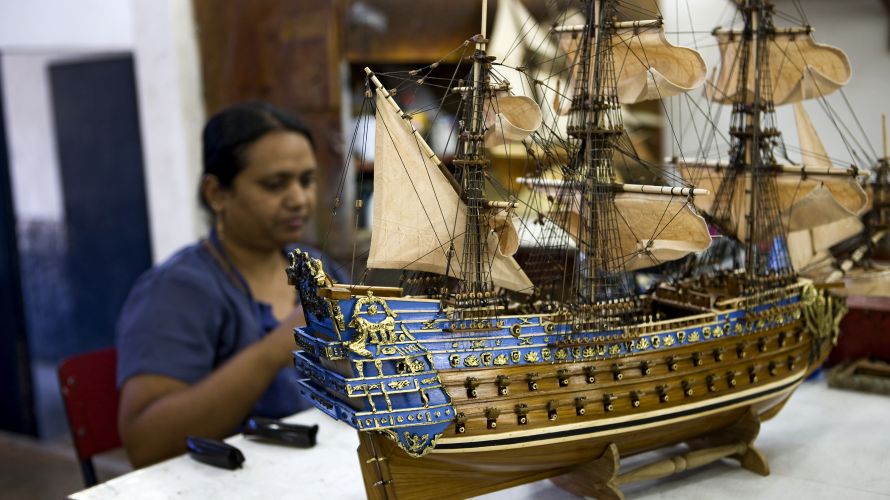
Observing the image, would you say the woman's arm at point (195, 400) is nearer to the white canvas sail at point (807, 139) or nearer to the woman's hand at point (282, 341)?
the woman's hand at point (282, 341)

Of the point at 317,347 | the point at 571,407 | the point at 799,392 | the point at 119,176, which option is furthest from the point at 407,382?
the point at 119,176

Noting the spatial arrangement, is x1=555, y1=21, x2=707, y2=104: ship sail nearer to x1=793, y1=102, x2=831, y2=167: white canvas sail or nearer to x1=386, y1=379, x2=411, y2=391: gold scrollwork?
x1=793, y1=102, x2=831, y2=167: white canvas sail

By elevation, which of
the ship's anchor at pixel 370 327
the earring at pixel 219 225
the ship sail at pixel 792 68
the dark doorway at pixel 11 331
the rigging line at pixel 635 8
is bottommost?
the dark doorway at pixel 11 331

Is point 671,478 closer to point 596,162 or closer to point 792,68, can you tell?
point 596,162

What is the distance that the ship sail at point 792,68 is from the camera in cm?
277

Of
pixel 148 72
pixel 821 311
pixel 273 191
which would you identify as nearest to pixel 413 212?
pixel 273 191

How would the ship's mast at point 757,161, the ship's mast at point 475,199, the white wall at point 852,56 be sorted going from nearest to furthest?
the ship's mast at point 475,199 → the ship's mast at point 757,161 → the white wall at point 852,56

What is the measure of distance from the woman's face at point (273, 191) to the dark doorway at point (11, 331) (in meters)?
Result: 2.96

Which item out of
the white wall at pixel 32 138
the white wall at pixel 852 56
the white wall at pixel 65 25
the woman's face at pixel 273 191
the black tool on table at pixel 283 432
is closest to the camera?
the black tool on table at pixel 283 432

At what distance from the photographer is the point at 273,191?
335 centimetres

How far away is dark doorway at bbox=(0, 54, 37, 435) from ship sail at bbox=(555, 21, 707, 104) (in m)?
4.45

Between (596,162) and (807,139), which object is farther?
(807,139)

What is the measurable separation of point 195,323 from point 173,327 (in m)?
0.08

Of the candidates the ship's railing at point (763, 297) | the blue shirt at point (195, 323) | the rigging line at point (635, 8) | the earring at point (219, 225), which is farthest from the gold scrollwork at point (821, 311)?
the earring at point (219, 225)
